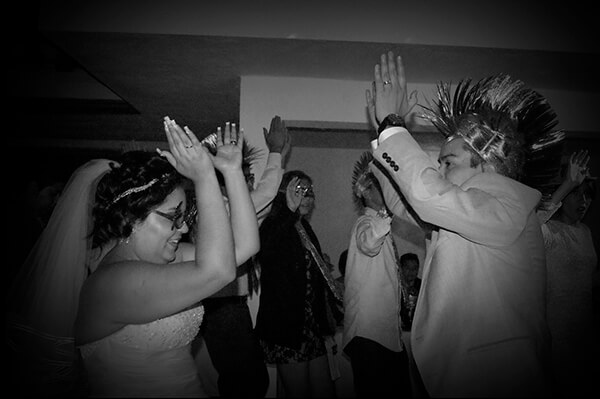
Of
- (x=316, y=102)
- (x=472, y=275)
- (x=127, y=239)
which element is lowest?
(x=472, y=275)

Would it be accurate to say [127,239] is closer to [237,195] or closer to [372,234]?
[237,195]

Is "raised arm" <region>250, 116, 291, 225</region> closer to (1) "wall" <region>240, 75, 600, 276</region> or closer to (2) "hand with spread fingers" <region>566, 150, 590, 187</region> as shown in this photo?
(1) "wall" <region>240, 75, 600, 276</region>

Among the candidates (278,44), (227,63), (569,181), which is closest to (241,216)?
(278,44)

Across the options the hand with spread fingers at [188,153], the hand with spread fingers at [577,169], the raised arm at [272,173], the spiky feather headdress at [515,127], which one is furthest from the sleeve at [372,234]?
the hand with spread fingers at [188,153]

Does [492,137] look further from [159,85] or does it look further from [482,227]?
[159,85]

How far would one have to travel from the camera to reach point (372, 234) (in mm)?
3010

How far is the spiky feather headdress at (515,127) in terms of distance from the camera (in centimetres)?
205

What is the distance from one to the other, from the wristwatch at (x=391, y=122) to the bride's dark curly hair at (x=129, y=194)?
2.69ft

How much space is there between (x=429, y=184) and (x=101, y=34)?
3.01 m

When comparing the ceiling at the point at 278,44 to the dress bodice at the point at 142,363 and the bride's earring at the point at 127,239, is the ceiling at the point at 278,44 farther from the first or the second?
the dress bodice at the point at 142,363

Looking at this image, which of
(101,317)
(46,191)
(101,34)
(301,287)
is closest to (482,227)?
(101,317)

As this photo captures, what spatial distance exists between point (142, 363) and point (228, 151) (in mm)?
792

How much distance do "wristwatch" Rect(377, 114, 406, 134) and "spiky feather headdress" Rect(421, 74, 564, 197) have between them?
1.31 feet

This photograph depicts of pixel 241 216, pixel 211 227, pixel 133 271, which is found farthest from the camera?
pixel 241 216
